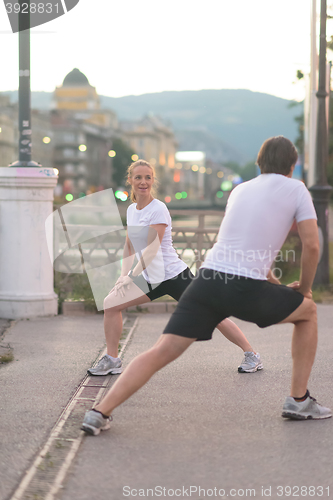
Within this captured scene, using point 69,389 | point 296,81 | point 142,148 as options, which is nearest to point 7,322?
point 69,389

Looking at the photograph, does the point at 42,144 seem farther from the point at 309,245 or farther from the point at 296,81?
the point at 309,245

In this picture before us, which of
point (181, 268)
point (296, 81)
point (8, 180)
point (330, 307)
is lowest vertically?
point (330, 307)

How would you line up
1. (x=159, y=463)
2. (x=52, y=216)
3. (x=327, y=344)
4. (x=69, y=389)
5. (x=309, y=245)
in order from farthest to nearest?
Result: 1. (x=52, y=216)
2. (x=327, y=344)
3. (x=69, y=389)
4. (x=309, y=245)
5. (x=159, y=463)

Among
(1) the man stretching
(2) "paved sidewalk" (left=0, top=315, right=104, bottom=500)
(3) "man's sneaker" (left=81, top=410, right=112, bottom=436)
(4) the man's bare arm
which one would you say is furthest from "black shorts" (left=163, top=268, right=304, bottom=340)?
(2) "paved sidewalk" (left=0, top=315, right=104, bottom=500)

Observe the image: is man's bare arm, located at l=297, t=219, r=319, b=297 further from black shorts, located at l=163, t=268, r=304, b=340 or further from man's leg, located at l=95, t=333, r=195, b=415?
man's leg, located at l=95, t=333, r=195, b=415

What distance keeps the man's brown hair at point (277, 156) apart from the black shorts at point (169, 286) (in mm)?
1491

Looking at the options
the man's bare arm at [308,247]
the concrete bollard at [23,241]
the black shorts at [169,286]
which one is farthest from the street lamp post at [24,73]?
the man's bare arm at [308,247]

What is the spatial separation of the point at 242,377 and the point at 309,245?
1.87m

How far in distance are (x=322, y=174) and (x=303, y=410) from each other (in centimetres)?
726

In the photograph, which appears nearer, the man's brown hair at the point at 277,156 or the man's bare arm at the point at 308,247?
the man's bare arm at the point at 308,247

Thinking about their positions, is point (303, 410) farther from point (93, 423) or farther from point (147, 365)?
point (93, 423)

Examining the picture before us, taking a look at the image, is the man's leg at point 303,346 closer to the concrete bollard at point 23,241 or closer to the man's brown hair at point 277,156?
the man's brown hair at point 277,156

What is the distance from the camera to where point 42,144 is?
111 metres

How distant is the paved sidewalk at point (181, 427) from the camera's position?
10.4ft
